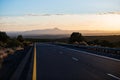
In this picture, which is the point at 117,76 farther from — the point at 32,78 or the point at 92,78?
the point at 32,78

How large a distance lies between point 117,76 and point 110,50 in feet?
62.1

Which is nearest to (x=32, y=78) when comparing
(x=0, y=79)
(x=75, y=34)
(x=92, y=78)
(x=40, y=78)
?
(x=40, y=78)

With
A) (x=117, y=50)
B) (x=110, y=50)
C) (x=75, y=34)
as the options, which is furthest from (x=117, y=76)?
(x=75, y=34)

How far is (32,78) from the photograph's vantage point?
15039 mm

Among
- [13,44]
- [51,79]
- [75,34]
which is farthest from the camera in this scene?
[75,34]

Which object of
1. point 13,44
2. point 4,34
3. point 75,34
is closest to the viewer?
point 13,44

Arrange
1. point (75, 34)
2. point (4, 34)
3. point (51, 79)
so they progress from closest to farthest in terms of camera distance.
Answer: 1. point (51, 79)
2. point (75, 34)
3. point (4, 34)

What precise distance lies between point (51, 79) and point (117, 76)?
3006 millimetres

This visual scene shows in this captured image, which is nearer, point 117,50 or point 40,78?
point 40,78

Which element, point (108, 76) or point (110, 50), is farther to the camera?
point (110, 50)

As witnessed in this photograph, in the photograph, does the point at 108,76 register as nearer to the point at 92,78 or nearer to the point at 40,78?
the point at 92,78

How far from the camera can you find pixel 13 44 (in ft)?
280

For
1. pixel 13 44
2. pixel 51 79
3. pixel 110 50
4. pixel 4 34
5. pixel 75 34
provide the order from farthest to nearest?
1. pixel 4 34
2. pixel 75 34
3. pixel 13 44
4. pixel 110 50
5. pixel 51 79

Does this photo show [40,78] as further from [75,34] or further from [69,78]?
[75,34]
